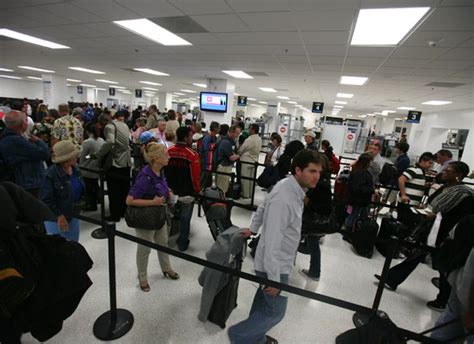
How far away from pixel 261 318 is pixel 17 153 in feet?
9.46

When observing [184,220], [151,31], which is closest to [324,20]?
[151,31]

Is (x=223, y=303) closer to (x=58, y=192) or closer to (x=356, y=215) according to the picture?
(x=58, y=192)

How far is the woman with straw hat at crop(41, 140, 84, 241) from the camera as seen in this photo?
211cm

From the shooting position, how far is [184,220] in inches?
129

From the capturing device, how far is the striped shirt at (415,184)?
446cm

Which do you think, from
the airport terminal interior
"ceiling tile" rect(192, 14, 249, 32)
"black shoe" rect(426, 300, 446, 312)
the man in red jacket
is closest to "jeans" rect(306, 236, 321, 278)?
the airport terminal interior

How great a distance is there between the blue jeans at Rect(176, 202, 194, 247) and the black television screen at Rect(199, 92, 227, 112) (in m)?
7.06

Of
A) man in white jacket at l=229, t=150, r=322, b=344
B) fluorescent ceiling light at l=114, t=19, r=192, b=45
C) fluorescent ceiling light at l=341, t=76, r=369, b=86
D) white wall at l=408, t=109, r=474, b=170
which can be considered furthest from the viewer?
white wall at l=408, t=109, r=474, b=170

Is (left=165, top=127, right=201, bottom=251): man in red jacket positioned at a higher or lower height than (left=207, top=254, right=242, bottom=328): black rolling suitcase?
higher


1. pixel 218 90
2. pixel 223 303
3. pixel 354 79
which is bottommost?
pixel 223 303

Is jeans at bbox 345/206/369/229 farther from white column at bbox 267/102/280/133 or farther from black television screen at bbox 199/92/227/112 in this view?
white column at bbox 267/102/280/133

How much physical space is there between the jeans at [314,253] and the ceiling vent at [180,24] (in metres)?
3.44

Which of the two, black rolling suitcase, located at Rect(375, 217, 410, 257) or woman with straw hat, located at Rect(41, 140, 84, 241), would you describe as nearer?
woman with straw hat, located at Rect(41, 140, 84, 241)

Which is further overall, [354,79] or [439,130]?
[439,130]
